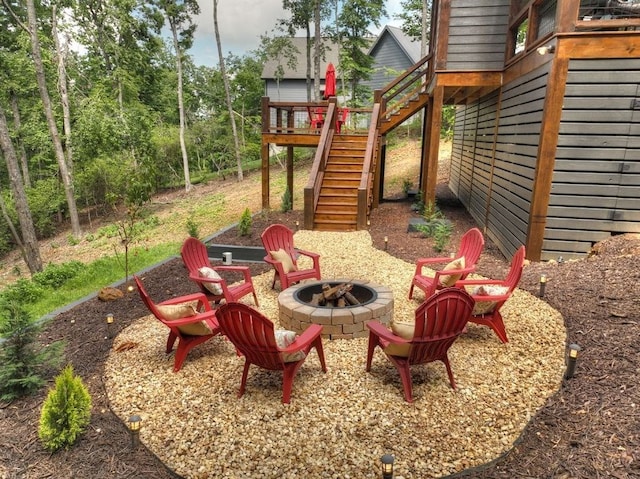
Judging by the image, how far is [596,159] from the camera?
17.0ft

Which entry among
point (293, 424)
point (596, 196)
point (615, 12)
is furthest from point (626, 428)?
point (615, 12)

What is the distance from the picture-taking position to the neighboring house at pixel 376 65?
23438mm

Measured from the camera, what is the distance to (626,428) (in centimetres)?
243

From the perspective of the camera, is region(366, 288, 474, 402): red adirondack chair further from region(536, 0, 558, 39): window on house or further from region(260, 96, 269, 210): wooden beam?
region(260, 96, 269, 210): wooden beam

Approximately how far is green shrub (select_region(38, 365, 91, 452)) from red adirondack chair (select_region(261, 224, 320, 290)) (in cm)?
268

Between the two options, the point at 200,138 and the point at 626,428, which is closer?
the point at 626,428

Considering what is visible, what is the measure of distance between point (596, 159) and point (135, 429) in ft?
19.9

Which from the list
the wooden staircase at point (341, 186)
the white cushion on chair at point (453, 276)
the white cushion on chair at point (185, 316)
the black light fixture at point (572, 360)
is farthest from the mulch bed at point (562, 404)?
the wooden staircase at point (341, 186)

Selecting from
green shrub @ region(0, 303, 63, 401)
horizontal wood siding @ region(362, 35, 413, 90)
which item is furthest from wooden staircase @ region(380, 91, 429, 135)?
horizontal wood siding @ region(362, 35, 413, 90)

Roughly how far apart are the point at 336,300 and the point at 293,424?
164 cm

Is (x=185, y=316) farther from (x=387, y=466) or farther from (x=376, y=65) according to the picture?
(x=376, y=65)

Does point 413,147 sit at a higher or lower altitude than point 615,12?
lower

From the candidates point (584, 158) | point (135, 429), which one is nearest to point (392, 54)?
point (584, 158)

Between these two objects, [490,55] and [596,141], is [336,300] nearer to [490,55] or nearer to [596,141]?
[596,141]
